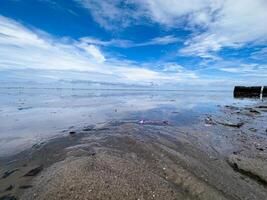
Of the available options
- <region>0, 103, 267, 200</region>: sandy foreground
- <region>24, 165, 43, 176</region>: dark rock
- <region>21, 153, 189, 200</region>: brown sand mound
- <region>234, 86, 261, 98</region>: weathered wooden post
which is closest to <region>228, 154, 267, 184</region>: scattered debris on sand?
<region>0, 103, 267, 200</region>: sandy foreground

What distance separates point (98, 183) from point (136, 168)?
1125 millimetres

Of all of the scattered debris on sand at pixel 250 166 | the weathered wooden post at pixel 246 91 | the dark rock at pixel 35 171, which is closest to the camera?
the dark rock at pixel 35 171

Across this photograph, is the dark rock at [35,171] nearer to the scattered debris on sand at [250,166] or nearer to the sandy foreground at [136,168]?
the sandy foreground at [136,168]

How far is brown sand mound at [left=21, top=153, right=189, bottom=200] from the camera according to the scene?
345 centimetres

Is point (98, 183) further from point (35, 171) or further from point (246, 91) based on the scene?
point (246, 91)

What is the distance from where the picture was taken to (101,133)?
26.4 ft

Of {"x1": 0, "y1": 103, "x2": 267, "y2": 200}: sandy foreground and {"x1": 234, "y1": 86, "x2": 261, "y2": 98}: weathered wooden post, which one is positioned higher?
{"x1": 234, "y1": 86, "x2": 261, "y2": 98}: weathered wooden post

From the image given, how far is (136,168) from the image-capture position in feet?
14.9

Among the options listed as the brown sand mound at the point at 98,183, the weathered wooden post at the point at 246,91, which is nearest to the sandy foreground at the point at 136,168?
the brown sand mound at the point at 98,183

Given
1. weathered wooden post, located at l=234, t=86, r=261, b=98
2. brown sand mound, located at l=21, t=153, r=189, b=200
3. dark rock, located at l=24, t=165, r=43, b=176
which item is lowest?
dark rock, located at l=24, t=165, r=43, b=176

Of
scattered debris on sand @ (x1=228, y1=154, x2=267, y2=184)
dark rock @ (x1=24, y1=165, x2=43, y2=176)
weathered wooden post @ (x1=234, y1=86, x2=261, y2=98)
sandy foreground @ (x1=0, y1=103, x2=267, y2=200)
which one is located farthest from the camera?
weathered wooden post @ (x1=234, y1=86, x2=261, y2=98)

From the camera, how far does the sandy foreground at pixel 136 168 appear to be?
3.65 metres

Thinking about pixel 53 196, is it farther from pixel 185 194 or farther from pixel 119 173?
pixel 185 194

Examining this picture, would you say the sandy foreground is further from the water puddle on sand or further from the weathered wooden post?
the weathered wooden post
